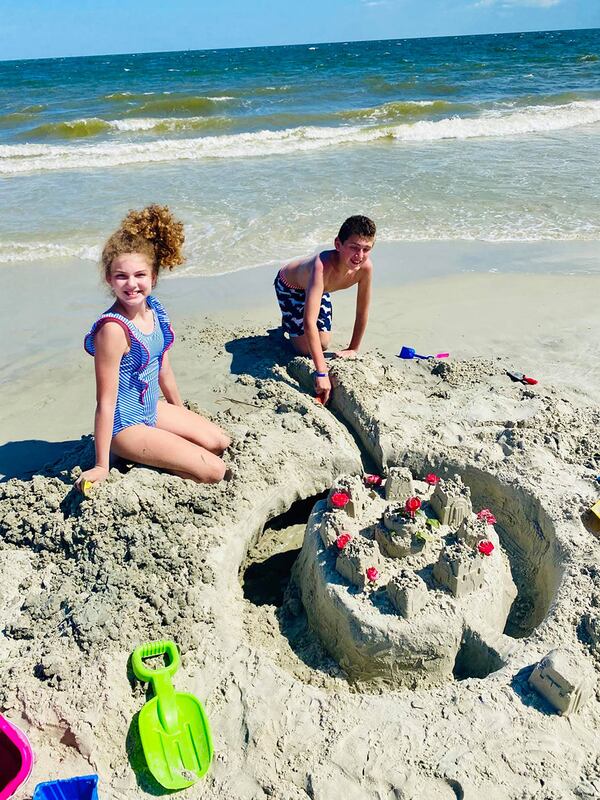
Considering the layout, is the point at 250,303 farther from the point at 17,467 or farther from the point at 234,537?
the point at 234,537

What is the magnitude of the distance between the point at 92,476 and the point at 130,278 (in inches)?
42.5

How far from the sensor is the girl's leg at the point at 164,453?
11.8ft

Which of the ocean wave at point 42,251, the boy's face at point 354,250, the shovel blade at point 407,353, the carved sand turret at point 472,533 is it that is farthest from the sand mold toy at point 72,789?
the ocean wave at point 42,251

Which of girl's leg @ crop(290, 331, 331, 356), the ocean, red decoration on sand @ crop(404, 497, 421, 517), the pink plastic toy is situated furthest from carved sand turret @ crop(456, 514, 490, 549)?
the ocean

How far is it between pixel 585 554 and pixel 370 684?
1.26 m

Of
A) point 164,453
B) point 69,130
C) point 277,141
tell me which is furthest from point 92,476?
point 69,130

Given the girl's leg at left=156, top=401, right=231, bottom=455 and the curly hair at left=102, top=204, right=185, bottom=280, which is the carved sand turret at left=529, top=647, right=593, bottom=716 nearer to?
the girl's leg at left=156, top=401, right=231, bottom=455

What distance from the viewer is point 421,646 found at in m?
2.83

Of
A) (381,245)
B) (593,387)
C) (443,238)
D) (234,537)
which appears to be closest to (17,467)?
(234,537)

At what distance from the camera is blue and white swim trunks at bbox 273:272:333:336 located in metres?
5.34

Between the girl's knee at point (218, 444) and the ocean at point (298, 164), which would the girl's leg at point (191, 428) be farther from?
the ocean at point (298, 164)

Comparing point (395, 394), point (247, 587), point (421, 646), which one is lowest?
point (247, 587)

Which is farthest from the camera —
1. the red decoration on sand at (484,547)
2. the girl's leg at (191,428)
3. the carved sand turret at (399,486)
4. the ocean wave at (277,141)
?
the ocean wave at (277,141)

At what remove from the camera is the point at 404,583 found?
286 cm
